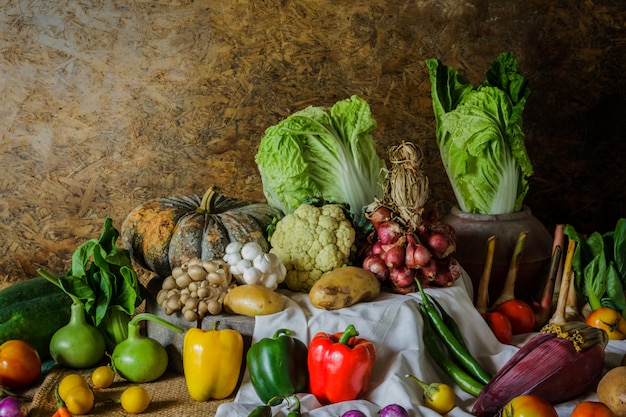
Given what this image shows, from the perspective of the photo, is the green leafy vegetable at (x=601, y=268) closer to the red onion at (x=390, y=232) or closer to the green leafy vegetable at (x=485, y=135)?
the green leafy vegetable at (x=485, y=135)

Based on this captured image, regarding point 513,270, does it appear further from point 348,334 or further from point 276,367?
point 276,367

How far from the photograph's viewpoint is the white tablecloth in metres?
2.81

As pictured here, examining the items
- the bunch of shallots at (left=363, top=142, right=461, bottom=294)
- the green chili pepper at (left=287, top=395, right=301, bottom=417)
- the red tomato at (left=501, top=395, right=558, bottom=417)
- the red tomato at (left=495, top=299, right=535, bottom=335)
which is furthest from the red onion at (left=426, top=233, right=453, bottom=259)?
the green chili pepper at (left=287, top=395, right=301, bottom=417)

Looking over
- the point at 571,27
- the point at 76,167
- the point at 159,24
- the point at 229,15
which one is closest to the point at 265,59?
Result: the point at 229,15

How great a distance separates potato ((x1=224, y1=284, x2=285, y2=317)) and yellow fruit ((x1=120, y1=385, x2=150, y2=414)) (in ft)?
1.77

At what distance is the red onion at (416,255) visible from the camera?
3.27 metres

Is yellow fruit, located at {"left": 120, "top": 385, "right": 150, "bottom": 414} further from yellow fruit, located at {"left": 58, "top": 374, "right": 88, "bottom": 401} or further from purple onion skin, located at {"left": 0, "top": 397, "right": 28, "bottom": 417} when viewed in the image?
purple onion skin, located at {"left": 0, "top": 397, "right": 28, "bottom": 417}

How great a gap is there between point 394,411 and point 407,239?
0.94 metres

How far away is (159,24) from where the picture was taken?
4469 mm

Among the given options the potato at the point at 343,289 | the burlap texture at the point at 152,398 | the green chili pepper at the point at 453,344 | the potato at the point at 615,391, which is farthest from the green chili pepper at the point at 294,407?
the potato at the point at 615,391

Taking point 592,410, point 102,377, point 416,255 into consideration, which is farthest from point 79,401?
point 592,410

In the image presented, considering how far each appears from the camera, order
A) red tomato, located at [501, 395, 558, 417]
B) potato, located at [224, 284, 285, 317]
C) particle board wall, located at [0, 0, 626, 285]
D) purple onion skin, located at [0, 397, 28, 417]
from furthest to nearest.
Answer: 1. particle board wall, located at [0, 0, 626, 285]
2. potato, located at [224, 284, 285, 317]
3. purple onion skin, located at [0, 397, 28, 417]
4. red tomato, located at [501, 395, 558, 417]

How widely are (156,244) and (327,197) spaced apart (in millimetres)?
982

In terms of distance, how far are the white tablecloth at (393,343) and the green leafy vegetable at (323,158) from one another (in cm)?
69
